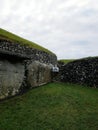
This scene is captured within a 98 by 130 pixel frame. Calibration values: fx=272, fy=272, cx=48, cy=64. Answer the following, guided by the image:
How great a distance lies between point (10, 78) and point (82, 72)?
Answer: 30.7ft

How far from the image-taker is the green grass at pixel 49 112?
994 centimetres

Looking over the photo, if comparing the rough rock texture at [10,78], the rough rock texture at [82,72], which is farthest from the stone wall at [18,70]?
the rough rock texture at [82,72]

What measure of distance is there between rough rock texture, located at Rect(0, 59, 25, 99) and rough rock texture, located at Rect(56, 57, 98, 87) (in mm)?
7390

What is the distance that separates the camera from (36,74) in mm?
17594

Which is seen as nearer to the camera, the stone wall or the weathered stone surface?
the stone wall

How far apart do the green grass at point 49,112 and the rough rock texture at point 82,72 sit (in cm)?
607

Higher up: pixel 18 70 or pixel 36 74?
pixel 18 70

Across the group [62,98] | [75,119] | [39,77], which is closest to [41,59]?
[39,77]

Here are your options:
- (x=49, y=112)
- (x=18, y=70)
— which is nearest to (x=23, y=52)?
(x=18, y=70)

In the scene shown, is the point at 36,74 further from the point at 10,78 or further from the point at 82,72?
the point at 82,72

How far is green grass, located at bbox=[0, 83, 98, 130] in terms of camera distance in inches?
391

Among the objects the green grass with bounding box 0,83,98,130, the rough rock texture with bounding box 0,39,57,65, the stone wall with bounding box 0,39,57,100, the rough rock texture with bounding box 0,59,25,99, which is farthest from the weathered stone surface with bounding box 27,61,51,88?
the green grass with bounding box 0,83,98,130

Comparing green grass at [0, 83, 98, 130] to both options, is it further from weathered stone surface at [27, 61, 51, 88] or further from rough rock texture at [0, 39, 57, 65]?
rough rock texture at [0, 39, 57, 65]

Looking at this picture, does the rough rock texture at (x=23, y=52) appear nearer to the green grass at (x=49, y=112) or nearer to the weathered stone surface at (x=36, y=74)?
the weathered stone surface at (x=36, y=74)
